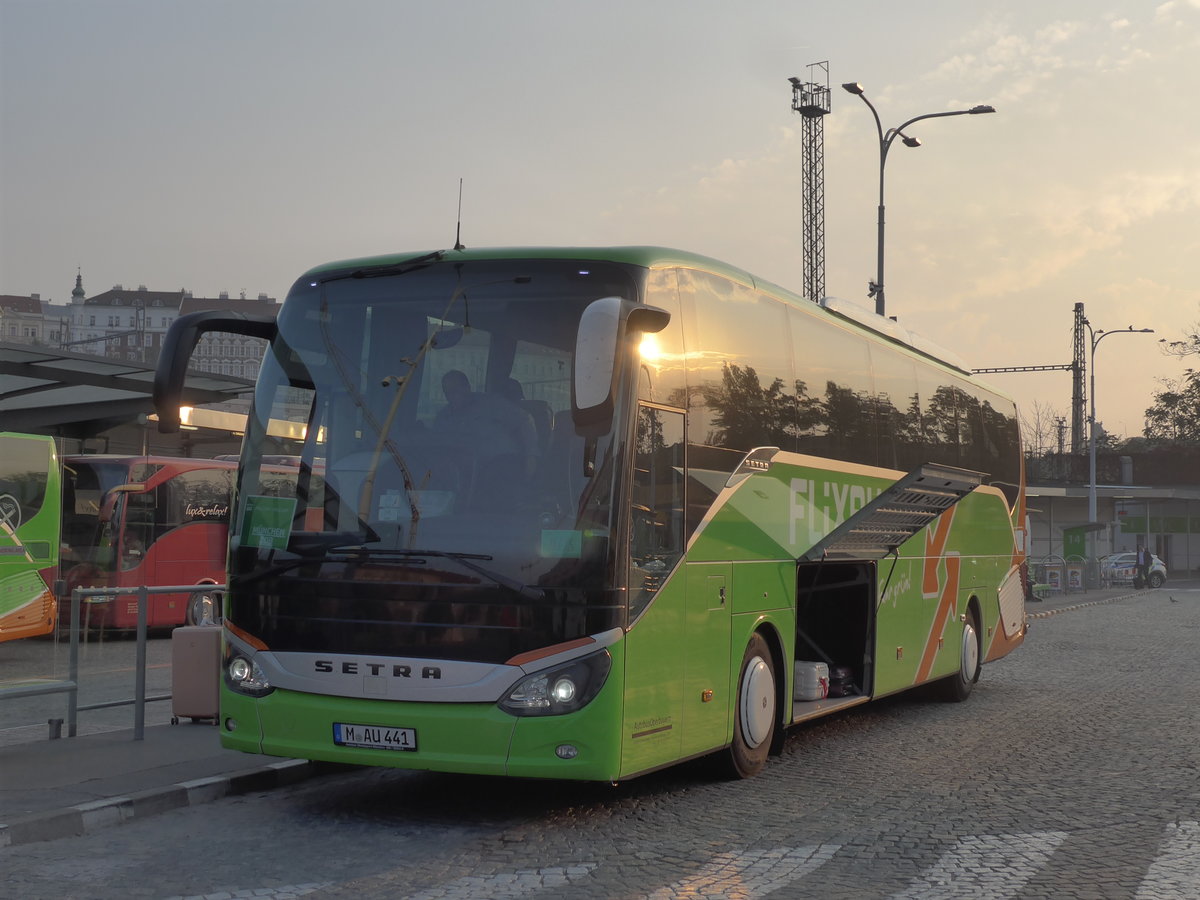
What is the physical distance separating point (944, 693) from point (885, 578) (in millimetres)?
3291

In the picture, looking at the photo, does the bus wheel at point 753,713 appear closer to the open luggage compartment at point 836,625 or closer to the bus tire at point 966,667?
the open luggage compartment at point 836,625

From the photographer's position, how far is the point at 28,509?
20266 mm

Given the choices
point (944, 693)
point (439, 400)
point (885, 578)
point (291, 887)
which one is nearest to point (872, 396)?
point (885, 578)

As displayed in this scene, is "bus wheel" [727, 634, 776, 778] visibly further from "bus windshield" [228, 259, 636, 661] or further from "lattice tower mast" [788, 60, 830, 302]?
"lattice tower mast" [788, 60, 830, 302]

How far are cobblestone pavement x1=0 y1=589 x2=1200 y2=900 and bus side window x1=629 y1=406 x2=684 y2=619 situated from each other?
4.62 ft

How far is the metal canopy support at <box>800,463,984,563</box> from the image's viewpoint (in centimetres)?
1095

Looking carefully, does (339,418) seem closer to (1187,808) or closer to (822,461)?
(822,461)

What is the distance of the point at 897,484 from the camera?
10.9 m

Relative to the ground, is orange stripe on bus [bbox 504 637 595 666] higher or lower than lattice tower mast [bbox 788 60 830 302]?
lower

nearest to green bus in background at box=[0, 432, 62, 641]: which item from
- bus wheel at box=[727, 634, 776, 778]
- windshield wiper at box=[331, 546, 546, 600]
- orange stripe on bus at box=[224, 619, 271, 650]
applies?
orange stripe on bus at box=[224, 619, 271, 650]

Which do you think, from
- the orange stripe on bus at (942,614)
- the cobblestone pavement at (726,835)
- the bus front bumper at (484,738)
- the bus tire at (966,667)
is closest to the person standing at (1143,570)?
the bus tire at (966,667)

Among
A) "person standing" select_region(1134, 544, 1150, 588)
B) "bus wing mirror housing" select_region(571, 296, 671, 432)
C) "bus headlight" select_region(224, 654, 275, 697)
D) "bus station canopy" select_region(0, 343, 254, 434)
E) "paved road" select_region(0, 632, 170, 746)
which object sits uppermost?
"bus station canopy" select_region(0, 343, 254, 434)

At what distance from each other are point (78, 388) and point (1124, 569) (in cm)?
5165

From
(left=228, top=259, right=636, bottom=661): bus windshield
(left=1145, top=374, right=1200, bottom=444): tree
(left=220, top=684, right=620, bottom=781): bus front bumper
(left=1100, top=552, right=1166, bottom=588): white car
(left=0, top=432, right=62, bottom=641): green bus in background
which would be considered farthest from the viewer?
(left=1145, top=374, right=1200, bottom=444): tree
